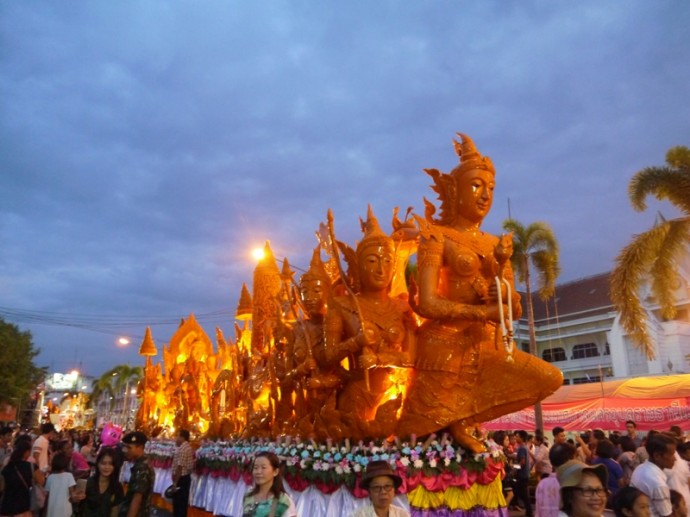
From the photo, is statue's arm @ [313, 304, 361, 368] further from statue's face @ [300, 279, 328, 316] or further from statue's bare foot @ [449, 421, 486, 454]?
statue's bare foot @ [449, 421, 486, 454]

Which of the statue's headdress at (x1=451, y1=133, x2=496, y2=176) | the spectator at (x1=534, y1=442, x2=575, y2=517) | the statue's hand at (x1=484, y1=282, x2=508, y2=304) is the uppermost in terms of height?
the statue's headdress at (x1=451, y1=133, x2=496, y2=176)

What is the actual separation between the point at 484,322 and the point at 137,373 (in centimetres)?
4299

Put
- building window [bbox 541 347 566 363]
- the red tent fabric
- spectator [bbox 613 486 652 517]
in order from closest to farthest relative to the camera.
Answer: spectator [bbox 613 486 652 517], the red tent fabric, building window [bbox 541 347 566 363]

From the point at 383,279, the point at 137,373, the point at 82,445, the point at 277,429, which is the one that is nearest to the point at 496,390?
the point at 383,279

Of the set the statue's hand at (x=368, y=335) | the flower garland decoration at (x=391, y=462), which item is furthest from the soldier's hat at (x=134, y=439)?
the statue's hand at (x=368, y=335)

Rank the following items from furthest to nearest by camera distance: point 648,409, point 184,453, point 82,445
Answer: point 648,409 → point 82,445 → point 184,453

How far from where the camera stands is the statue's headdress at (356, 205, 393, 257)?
20.3ft

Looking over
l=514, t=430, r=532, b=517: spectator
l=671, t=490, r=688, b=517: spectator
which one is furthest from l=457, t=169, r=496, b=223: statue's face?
l=514, t=430, r=532, b=517: spectator

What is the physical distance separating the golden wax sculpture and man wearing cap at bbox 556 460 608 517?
2475mm

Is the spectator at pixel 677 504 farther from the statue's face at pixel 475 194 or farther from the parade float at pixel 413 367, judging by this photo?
the statue's face at pixel 475 194

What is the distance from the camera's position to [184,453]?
27.1 ft

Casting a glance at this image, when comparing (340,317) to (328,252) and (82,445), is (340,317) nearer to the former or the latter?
(328,252)

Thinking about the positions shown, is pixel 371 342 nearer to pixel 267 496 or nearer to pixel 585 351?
pixel 267 496

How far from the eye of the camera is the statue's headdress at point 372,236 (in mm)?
6180
